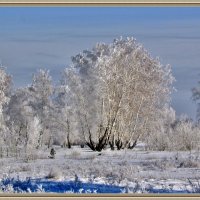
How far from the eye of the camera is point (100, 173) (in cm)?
1312

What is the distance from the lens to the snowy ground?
489 inches

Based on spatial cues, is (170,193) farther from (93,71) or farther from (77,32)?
(93,71)

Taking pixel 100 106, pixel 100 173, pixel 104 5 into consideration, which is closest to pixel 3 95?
pixel 100 106

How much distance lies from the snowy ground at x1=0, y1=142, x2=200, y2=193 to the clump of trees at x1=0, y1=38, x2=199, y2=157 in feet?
2.32

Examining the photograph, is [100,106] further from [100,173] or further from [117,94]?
[100,173]

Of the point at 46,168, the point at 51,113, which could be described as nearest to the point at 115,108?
the point at 51,113

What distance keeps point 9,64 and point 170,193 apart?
4.42 metres

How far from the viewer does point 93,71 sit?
52.3 ft

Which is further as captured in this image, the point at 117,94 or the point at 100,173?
the point at 117,94

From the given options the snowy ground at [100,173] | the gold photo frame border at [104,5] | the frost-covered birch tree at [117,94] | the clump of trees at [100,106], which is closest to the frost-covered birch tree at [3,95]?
the clump of trees at [100,106]

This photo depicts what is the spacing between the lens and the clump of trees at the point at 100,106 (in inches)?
564

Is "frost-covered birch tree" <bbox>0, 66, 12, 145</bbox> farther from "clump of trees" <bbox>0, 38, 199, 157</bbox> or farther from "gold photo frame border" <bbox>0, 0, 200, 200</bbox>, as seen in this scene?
"gold photo frame border" <bbox>0, 0, 200, 200</bbox>

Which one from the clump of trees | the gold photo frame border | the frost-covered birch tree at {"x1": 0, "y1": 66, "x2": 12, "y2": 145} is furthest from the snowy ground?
the frost-covered birch tree at {"x1": 0, "y1": 66, "x2": 12, "y2": 145}

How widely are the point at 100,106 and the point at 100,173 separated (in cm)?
308
